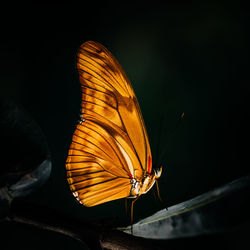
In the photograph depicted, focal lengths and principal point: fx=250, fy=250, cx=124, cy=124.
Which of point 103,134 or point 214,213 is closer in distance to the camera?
point 214,213

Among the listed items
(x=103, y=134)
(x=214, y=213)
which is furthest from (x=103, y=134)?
(x=214, y=213)

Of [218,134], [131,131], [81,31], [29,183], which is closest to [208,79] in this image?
[218,134]

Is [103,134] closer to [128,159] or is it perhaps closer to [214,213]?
[128,159]

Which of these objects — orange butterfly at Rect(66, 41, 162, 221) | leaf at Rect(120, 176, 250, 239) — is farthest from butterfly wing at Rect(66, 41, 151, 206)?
leaf at Rect(120, 176, 250, 239)

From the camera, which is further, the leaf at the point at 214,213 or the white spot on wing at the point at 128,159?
the white spot on wing at the point at 128,159

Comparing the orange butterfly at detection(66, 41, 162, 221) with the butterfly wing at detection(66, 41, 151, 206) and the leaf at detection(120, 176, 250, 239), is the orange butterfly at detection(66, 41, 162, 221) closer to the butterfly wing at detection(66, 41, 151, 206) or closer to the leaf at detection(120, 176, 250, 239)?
the butterfly wing at detection(66, 41, 151, 206)

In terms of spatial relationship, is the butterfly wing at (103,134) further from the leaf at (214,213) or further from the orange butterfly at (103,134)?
the leaf at (214,213)

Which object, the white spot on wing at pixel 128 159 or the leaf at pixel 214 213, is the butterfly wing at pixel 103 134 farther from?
the leaf at pixel 214 213

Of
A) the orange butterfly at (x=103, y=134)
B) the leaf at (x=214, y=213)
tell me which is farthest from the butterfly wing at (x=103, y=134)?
the leaf at (x=214, y=213)

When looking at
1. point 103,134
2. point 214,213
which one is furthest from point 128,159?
point 214,213
